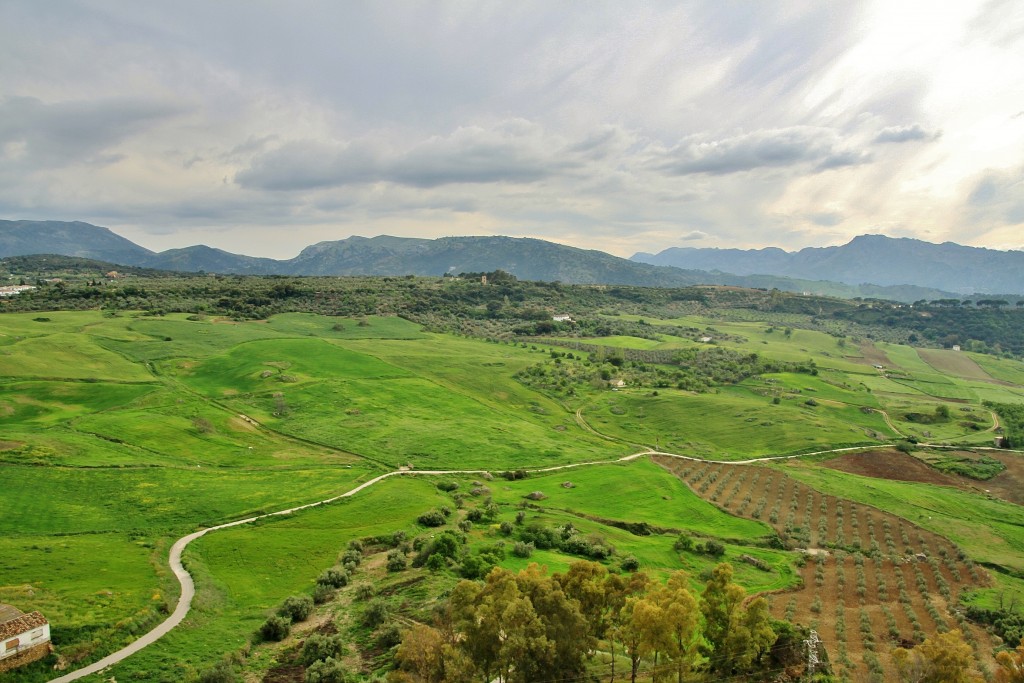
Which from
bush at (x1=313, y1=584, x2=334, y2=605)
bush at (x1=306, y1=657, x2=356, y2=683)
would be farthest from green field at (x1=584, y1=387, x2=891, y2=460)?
bush at (x1=306, y1=657, x2=356, y2=683)

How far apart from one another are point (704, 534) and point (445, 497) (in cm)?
3009

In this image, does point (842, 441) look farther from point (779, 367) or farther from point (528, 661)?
point (528, 661)

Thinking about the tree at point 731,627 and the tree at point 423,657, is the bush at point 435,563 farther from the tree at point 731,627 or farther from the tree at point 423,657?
the tree at point 731,627

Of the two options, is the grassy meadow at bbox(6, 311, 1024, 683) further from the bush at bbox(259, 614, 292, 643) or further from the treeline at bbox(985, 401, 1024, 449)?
the treeline at bbox(985, 401, 1024, 449)

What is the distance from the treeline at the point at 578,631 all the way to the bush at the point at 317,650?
510cm

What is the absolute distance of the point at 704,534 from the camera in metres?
64.1

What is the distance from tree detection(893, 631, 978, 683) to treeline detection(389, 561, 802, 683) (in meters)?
7.05

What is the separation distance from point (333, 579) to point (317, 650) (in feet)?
34.0

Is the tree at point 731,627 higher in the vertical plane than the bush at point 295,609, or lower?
higher

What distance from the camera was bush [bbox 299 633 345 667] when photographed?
3494 centimetres

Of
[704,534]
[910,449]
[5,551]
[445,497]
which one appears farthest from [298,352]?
[910,449]

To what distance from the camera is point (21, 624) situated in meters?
30.9

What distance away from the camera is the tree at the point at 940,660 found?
2781 cm

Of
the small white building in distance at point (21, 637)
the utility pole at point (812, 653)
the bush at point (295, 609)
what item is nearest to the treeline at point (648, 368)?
the utility pole at point (812, 653)
